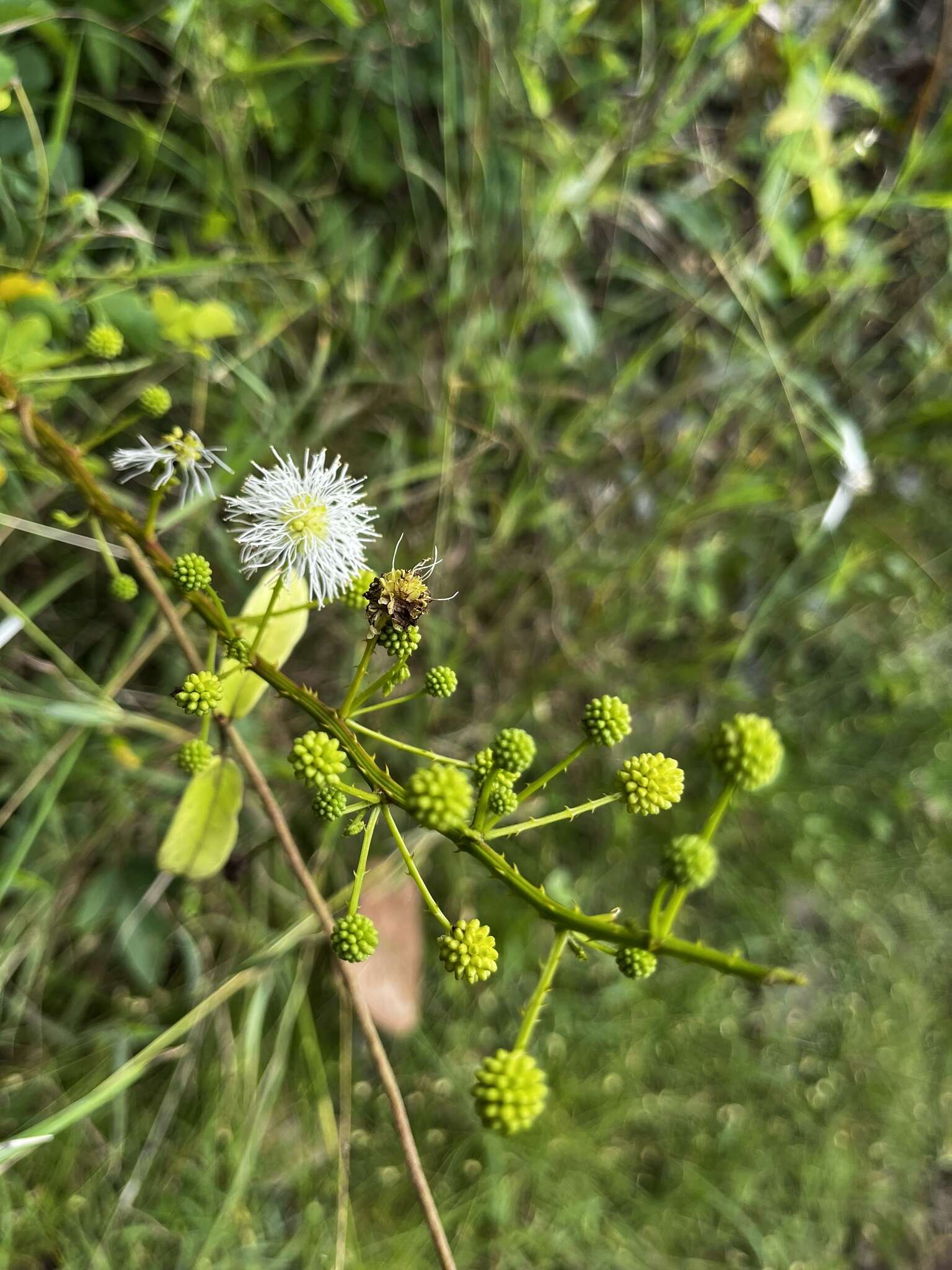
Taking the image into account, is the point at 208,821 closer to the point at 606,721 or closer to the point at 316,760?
the point at 316,760

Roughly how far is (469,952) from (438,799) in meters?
0.20

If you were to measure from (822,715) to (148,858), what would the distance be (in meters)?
2.05

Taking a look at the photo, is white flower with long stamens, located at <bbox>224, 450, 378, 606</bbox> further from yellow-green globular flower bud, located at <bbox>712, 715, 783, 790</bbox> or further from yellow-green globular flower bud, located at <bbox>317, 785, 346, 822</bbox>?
yellow-green globular flower bud, located at <bbox>712, 715, 783, 790</bbox>

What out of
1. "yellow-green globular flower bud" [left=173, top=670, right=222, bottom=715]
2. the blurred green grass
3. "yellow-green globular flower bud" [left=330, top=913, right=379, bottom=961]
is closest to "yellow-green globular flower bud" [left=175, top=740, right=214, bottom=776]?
"yellow-green globular flower bud" [left=173, top=670, right=222, bottom=715]

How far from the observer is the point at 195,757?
104 cm

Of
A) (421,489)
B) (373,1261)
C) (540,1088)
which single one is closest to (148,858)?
(421,489)

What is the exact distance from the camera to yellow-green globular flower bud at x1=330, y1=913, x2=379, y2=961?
0.86 meters

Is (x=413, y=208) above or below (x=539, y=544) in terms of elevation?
above

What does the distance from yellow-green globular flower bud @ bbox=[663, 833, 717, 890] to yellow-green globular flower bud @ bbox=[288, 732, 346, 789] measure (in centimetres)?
33

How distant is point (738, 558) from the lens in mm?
2453

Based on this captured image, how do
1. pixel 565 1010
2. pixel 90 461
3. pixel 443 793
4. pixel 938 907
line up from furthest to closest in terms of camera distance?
pixel 938 907 < pixel 565 1010 < pixel 90 461 < pixel 443 793

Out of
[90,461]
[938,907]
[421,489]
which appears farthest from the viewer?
[938,907]

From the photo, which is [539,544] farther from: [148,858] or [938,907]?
[938,907]

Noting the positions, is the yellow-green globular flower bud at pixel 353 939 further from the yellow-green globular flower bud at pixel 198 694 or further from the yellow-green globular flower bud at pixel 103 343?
the yellow-green globular flower bud at pixel 103 343
